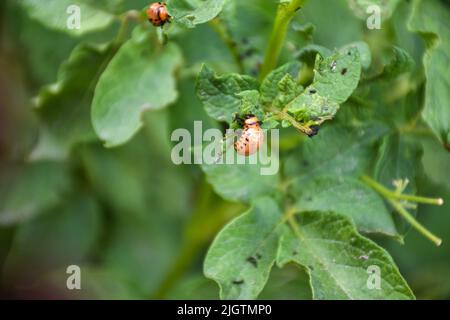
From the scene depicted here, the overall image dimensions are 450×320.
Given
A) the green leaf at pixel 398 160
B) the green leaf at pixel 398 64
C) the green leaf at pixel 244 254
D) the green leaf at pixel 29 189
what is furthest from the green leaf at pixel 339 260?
the green leaf at pixel 29 189

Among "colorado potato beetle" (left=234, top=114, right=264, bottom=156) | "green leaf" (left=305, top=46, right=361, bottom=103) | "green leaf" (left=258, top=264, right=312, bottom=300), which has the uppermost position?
"green leaf" (left=305, top=46, right=361, bottom=103)

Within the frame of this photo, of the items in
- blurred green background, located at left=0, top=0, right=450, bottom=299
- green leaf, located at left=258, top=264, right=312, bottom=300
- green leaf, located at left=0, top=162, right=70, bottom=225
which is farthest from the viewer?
green leaf, located at left=0, top=162, right=70, bottom=225

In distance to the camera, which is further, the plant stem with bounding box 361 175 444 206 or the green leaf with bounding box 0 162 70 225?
the green leaf with bounding box 0 162 70 225

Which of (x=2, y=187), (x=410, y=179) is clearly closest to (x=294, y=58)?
(x=410, y=179)

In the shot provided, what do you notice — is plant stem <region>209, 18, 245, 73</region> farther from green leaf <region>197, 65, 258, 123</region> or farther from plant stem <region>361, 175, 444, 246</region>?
plant stem <region>361, 175, 444, 246</region>

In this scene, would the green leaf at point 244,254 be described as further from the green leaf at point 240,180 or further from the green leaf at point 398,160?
the green leaf at point 398,160

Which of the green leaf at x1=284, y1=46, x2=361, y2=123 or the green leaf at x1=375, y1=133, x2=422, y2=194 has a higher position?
the green leaf at x1=284, y1=46, x2=361, y2=123

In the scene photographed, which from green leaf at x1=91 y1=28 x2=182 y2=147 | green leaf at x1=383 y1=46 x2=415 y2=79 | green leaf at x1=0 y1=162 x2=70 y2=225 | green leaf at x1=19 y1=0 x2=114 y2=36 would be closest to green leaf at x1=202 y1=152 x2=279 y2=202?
green leaf at x1=91 y1=28 x2=182 y2=147
